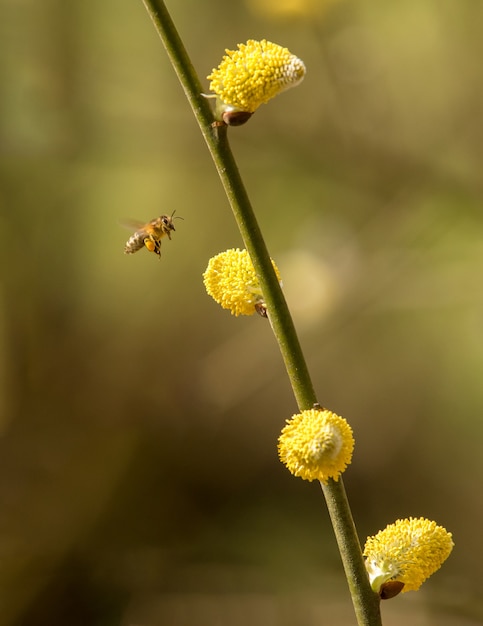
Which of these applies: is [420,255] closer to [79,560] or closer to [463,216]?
[463,216]

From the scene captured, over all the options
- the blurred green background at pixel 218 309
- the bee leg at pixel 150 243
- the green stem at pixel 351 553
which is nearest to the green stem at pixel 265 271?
the green stem at pixel 351 553

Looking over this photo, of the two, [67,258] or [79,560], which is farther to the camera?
[67,258]

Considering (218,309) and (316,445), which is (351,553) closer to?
(316,445)

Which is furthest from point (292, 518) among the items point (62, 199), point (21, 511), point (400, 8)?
point (400, 8)

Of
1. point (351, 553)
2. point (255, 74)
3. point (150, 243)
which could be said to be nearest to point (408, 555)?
point (351, 553)

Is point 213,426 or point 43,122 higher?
point 43,122

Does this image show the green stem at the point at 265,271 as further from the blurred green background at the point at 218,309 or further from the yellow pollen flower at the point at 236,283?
the blurred green background at the point at 218,309
